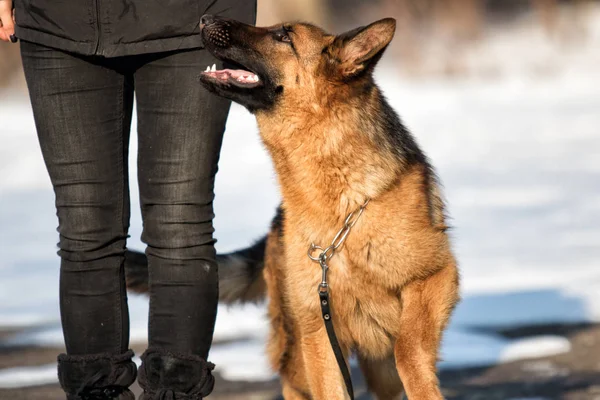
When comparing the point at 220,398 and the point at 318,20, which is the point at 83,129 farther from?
the point at 318,20

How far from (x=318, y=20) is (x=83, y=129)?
11.5m

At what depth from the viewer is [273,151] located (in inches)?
144

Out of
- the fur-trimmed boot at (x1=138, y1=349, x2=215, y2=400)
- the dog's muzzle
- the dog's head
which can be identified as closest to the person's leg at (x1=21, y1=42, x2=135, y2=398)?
the fur-trimmed boot at (x1=138, y1=349, x2=215, y2=400)

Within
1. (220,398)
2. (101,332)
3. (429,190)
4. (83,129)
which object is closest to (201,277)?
(101,332)

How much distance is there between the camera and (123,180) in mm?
3164

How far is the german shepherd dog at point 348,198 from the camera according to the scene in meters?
A: 3.39

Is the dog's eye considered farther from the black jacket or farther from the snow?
the snow

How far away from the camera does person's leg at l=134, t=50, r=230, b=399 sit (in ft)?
9.96

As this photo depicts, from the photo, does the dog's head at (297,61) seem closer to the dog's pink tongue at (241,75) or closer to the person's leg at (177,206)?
the dog's pink tongue at (241,75)

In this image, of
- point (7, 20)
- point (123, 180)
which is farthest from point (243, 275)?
point (7, 20)

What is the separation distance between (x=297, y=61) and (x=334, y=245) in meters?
0.77

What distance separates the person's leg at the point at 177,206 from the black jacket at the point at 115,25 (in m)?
0.07

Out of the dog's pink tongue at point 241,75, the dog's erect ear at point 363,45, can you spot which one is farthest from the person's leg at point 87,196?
the dog's erect ear at point 363,45

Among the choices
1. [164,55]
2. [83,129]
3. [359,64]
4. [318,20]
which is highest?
[318,20]
